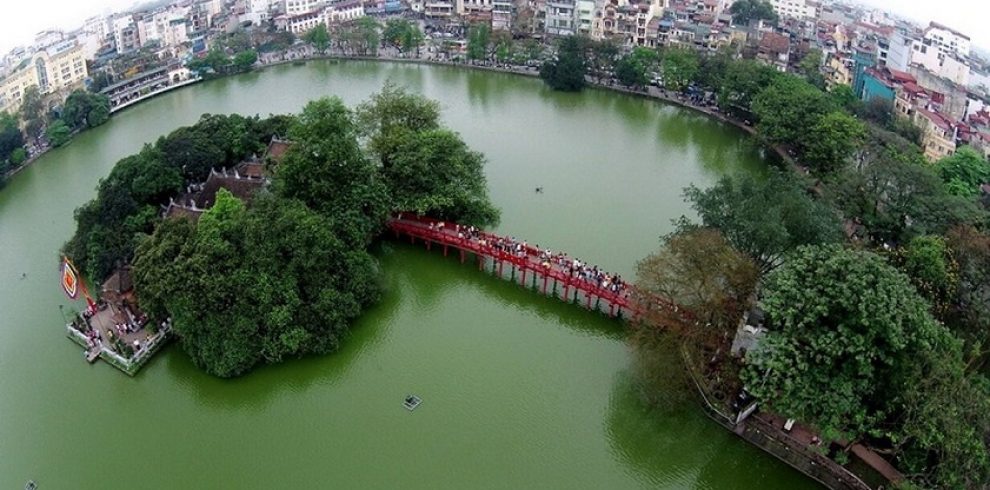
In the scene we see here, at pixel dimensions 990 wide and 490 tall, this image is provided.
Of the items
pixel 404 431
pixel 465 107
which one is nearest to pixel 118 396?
pixel 404 431

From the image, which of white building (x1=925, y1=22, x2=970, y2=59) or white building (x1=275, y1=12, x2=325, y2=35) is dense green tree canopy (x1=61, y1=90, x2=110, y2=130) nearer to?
white building (x1=275, y1=12, x2=325, y2=35)

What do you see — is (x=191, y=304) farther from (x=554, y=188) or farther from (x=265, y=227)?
(x=554, y=188)

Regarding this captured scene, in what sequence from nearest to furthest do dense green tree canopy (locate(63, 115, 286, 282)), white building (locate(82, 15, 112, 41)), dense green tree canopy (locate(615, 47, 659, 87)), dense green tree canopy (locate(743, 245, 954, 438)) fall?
dense green tree canopy (locate(743, 245, 954, 438)) < dense green tree canopy (locate(63, 115, 286, 282)) < dense green tree canopy (locate(615, 47, 659, 87)) < white building (locate(82, 15, 112, 41))

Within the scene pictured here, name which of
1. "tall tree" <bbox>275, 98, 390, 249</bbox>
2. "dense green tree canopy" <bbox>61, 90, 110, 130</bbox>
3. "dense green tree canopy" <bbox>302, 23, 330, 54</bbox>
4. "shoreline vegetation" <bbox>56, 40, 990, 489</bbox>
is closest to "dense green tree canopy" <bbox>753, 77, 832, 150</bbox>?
"shoreline vegetation" <bbox>56, 40, 990, 489</bbox>

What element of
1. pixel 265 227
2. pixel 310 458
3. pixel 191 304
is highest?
pixel 265 227

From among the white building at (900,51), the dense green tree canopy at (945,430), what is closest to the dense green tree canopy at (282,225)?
the dense green tree canopy at (945,430)

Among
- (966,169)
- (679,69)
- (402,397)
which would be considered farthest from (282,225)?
(679,69)

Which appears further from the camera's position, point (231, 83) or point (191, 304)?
point (231, 83)
